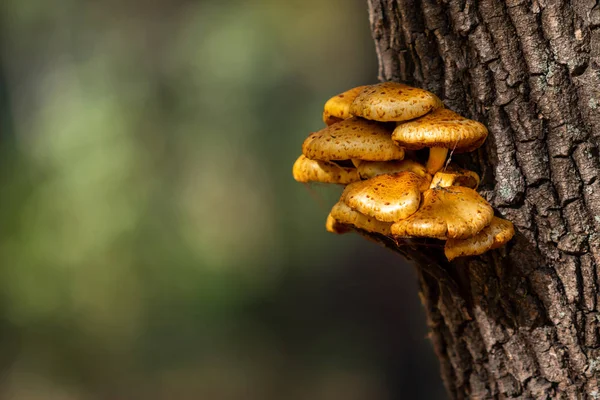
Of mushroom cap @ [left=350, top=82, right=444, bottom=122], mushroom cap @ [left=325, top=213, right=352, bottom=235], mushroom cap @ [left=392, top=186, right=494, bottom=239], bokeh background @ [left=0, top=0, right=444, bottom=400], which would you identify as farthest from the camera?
bokeh background @ [left=0, top=0, right=444, bottom=400]

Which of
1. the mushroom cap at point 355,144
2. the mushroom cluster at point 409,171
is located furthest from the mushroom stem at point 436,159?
the mushroom cap at point 355,144

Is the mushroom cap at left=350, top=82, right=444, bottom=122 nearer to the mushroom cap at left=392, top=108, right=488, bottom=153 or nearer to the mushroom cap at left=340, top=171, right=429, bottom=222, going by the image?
the mushroom cap at left=392, top=108, right=488, bottom=153

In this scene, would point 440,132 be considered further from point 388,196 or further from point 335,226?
point 335,226

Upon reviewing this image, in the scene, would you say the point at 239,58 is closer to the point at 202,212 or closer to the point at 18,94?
the point at 202,212

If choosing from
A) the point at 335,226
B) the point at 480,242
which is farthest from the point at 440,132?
the point at 335,226

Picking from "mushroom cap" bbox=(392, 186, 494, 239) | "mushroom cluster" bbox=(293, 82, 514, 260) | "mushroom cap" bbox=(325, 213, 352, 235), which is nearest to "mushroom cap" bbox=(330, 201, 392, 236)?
"mushroom cluster" bbox=(293, 82, 514, 260)

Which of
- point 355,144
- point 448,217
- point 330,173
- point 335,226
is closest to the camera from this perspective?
point 448,217
